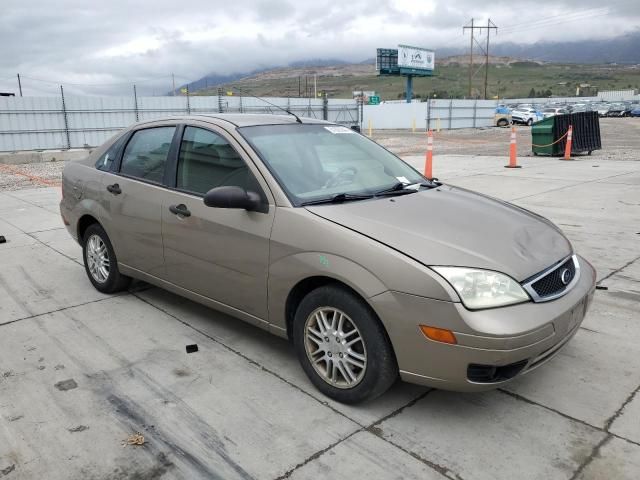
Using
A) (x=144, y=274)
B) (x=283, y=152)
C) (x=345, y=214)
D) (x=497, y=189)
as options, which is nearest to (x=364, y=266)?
Result: (x=345, y=214)

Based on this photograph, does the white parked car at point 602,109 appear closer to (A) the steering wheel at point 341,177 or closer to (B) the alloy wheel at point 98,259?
(A) the steering wheel at point 341,177

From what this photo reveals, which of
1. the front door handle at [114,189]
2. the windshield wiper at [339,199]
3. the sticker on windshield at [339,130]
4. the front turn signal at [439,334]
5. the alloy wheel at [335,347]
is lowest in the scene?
the alloy wheel at [335,347]

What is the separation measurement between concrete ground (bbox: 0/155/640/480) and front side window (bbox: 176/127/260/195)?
1131mm

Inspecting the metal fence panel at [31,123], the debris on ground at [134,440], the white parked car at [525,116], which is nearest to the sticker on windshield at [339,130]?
the debris on ground at [134,440]

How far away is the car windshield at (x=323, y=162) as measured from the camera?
3.50 m

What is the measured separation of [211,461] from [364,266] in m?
1.21

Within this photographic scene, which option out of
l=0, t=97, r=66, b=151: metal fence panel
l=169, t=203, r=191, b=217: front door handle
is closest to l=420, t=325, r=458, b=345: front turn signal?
l=169, t=203, r=191, b=217: front door handle

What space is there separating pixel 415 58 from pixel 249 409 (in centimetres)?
5652

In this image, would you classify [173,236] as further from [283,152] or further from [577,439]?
[577,439]

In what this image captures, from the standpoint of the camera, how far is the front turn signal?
2643 mm

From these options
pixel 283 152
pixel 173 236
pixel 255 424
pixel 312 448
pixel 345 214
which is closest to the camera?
pixel 312 448

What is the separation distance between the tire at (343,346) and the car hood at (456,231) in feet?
1.31

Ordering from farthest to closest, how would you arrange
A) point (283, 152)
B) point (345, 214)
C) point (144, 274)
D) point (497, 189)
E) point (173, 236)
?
point (497, 189) < point (144, 274) < point (173, 236) < point (283, 152) < point (345, 214)

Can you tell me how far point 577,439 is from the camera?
9.15 feet
